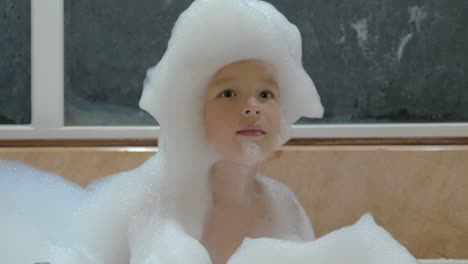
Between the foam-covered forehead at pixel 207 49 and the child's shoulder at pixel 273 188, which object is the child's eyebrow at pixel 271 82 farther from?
the child's shoulder at pixel 273 188

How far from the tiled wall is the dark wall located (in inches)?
3.3

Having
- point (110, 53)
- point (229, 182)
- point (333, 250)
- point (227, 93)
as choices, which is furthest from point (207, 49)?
point (110, 53)

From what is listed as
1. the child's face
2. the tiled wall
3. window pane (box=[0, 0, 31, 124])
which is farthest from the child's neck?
window pane (box=[0, 0, 31, 124])

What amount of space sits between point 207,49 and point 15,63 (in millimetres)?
633

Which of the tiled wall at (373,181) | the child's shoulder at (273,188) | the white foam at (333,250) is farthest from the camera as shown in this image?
the tiled wall at (373,181)

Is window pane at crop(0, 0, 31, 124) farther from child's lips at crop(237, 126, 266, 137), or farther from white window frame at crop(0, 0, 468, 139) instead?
child's lips at crop(237, 126, 266, 137)

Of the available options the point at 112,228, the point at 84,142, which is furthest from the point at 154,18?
the point at 112,228

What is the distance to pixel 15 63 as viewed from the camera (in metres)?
1.29

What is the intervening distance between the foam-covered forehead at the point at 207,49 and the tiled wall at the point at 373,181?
400 mm

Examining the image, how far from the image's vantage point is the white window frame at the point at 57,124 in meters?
1.24

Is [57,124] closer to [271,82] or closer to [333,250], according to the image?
[271,82]

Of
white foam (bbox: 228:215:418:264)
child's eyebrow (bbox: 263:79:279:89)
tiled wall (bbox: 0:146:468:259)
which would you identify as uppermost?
child's eyebrow (bbox: 263:79:279:89)

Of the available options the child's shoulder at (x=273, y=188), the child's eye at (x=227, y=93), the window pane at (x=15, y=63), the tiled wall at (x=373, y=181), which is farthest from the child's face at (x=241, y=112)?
the window pane at (x=15, y=63)

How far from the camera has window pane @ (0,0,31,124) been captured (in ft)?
4.20
